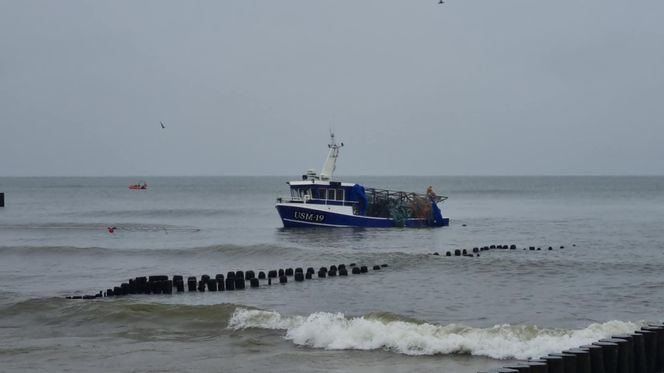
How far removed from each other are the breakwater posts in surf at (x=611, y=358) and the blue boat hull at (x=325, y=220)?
4284 centimetres

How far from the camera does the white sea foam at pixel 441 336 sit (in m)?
19.4

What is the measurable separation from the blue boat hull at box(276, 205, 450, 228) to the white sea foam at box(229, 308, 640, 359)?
35.8 m

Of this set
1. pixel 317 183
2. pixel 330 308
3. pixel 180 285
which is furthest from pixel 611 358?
pixel 317 183

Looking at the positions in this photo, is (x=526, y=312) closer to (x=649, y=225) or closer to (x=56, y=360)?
(x=56, y=360)

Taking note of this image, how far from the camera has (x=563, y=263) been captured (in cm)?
3938

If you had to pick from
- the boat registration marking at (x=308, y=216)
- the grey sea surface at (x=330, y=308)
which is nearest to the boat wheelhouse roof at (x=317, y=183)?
the boat registration marking at (x=308, y=216)

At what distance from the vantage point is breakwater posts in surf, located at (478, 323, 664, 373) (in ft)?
44.0

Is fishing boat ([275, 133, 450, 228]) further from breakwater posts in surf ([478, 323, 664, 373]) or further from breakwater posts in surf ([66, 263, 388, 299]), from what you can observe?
breakwater posts in surf ([478, 323, 664, 373])

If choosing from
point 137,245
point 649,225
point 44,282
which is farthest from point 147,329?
point 649,225

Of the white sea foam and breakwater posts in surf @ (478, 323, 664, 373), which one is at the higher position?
breakwater posts in surf @ (478, 323, 664, 373)

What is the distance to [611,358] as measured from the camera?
1440cm

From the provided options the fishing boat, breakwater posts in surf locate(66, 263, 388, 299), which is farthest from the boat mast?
breakwater posts in surf locate(66, 263, 388, 299)

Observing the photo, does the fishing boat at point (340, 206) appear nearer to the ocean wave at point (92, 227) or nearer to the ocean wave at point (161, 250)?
the ocean wave at point (161, 250)

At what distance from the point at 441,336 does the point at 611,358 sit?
20.6ft
